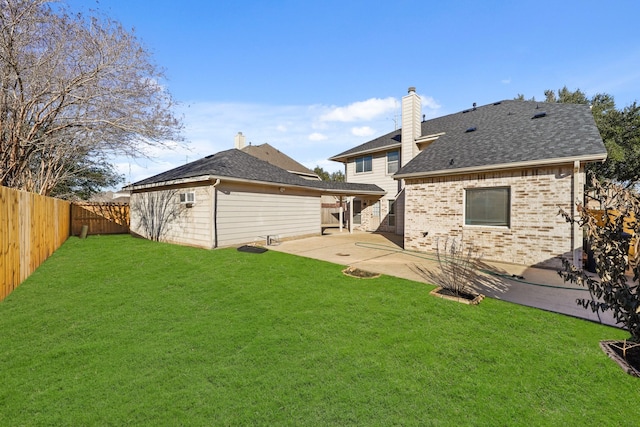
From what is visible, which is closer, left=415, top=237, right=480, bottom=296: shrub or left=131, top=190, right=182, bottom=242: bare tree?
left=415, top=237, right=480, bottom=296: shrub

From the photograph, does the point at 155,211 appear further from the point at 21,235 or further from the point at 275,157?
the point at 275,157

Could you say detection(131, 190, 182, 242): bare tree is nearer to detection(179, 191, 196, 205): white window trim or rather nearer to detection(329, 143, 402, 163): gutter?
detection(179, 191, 196, 205): white window trim

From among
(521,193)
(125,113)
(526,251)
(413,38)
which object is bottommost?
(526,251)

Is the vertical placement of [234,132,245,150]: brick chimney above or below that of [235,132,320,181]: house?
above

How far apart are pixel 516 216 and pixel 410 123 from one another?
861 cm

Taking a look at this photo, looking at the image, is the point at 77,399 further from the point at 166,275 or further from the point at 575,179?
the point at 575,179

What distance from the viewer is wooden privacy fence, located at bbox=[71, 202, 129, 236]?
1525cm

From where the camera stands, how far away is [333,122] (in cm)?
2155

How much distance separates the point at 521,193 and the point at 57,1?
47.0 feet

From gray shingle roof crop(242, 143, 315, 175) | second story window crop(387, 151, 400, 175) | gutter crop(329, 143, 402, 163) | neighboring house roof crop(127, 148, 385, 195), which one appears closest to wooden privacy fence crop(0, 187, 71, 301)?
neighboring house roof crop(127, 148, 385, 195)

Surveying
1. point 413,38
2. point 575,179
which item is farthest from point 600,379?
point 413,38

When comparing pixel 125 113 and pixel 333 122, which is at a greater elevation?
pixel 333 122

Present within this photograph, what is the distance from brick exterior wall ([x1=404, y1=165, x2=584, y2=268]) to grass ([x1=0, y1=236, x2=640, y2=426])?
14.1 feet

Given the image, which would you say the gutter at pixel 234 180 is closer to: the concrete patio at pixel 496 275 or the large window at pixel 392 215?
the large window at pixel 392 215
